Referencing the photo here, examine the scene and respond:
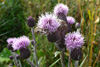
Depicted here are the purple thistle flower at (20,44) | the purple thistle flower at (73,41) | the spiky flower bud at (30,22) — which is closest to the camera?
the purple thistle flower at (73,41)

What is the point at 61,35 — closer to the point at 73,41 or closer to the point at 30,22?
the point at 73,41

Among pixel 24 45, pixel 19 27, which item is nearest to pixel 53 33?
pixel 24 45

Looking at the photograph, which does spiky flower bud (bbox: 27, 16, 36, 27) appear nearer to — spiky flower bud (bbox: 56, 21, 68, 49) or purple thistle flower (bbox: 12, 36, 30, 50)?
purple thistle flower (bbox: 12, 36, 30, 50)

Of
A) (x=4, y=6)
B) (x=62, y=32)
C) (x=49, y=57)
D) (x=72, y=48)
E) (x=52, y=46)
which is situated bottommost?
(x=49, y=57)

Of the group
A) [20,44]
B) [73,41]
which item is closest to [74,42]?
[73,41]

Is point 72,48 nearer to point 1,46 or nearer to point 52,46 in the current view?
point 52,46

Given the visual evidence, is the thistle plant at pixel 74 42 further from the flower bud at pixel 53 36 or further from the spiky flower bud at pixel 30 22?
the spiky flower bud at pixel 30 22

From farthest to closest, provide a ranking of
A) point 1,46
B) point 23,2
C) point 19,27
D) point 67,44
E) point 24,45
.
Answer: point 23,2 < point 19,27 < point 1,46 < point 24,45 < point 67,44

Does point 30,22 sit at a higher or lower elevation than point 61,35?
higher

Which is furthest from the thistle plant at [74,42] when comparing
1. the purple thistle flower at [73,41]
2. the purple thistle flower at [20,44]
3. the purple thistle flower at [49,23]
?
the purple thistle flower at [20,44]

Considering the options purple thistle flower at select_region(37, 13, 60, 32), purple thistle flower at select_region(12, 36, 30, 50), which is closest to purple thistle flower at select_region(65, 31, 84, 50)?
purple thistle flower at select_region(37, 13, 60, 32)

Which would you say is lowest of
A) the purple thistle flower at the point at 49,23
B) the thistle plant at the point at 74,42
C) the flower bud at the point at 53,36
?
the thistle plant at the point at 74,42
